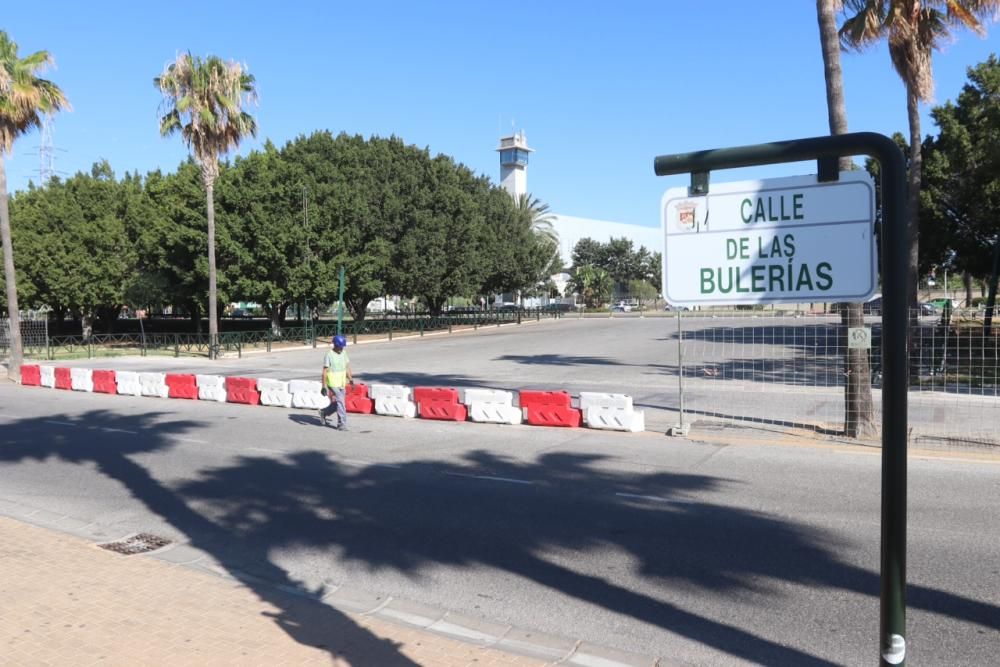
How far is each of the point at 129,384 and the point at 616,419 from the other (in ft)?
47.0

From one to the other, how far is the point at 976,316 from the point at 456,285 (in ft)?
114

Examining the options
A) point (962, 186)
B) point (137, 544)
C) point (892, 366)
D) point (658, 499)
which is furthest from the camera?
point (962, 186)

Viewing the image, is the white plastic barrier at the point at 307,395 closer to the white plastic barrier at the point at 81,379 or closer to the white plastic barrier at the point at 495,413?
the white plastic barrier at the point at 495,413

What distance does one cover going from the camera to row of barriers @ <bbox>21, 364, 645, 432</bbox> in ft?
44.9

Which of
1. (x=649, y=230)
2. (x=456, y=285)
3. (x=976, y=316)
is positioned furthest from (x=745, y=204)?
(x=649, y=230)

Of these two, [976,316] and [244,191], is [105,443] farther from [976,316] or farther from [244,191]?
[244,191]

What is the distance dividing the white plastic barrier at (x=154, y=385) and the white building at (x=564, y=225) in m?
64.0

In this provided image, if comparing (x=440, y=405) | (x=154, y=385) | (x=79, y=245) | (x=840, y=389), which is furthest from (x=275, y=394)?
(x=79, y=245)

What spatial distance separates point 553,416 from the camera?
557 inches

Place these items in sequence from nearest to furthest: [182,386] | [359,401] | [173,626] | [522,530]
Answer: [173,626], [522,530], [359,401], [182,386]

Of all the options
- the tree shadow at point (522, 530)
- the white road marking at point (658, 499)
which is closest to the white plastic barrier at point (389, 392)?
the tree shadow at point (522, 530)

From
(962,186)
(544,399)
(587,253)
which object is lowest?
(544,399)

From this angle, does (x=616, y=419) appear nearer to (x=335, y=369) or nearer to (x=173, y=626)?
(x=335, y=369)

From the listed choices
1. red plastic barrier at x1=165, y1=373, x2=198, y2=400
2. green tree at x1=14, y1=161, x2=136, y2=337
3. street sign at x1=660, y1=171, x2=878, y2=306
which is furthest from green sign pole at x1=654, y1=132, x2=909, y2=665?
green tree at x1=14, y1=161, x2=136, y2=337
